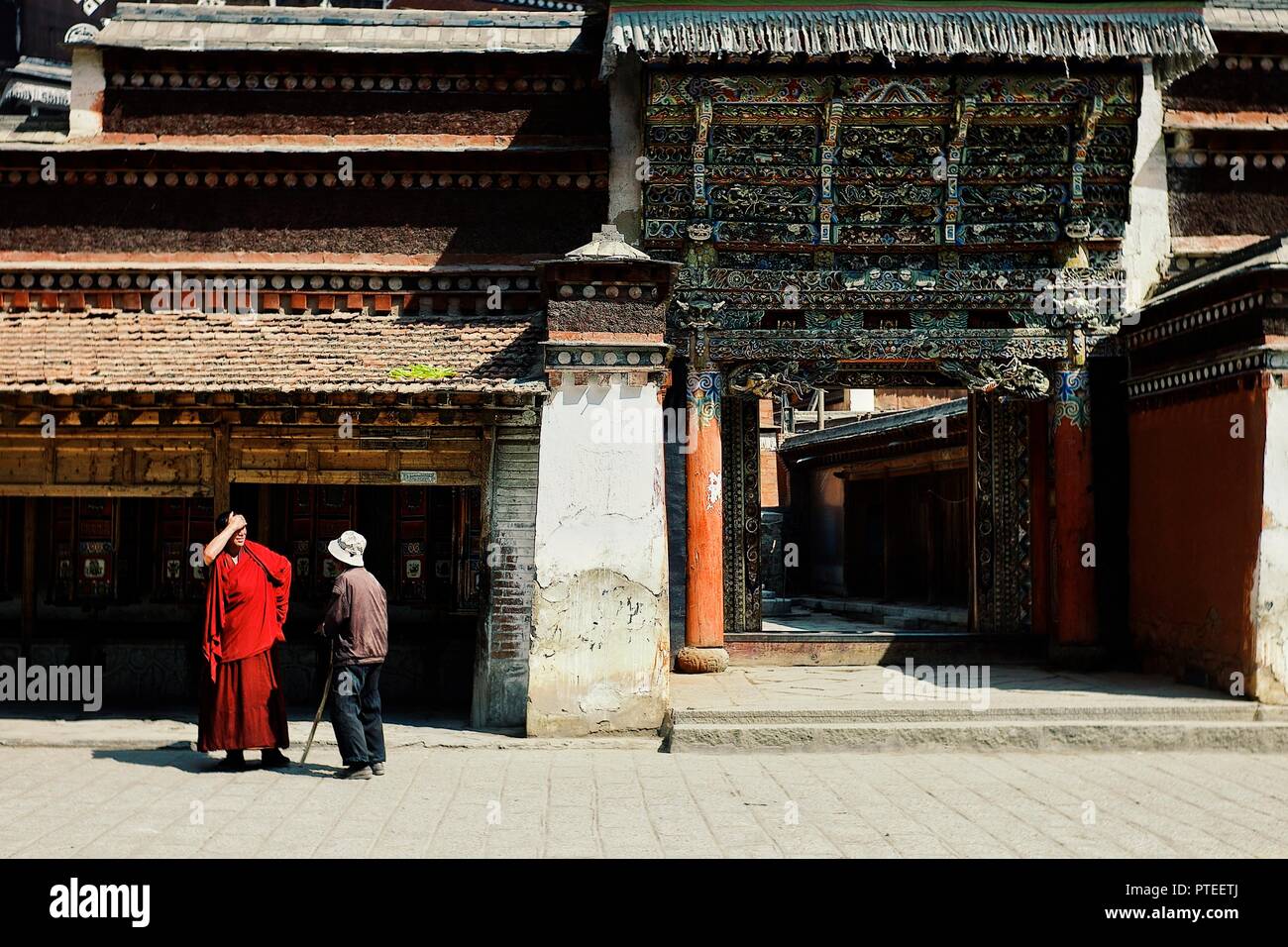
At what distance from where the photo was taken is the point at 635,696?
29.9 feet

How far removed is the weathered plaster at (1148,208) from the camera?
11.7m

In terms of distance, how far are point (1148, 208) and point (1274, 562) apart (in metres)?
4.06

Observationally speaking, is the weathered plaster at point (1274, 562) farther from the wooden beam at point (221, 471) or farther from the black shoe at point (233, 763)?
the wooden beam at point (221, 471)

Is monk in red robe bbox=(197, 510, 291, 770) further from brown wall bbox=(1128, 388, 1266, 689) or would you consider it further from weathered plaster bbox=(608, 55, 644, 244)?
brown wall bbox=(1128, 388, 1266, 689)

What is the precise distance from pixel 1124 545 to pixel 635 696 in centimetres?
549

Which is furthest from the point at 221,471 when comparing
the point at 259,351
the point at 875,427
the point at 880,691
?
the point at 875,427

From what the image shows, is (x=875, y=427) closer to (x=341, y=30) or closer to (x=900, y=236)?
(x=900, y=236)

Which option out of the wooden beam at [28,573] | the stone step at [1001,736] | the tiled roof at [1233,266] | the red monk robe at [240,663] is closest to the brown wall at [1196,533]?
the stone step at [1001,736]

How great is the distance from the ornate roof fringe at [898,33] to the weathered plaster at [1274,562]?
3414 millimetres

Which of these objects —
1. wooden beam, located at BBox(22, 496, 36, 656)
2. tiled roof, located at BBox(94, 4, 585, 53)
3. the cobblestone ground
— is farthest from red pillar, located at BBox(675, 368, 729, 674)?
wooden beam, located at BBox(22, 496, 36, 656)

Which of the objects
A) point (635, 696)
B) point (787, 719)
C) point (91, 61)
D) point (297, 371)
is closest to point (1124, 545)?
point (787, 719)

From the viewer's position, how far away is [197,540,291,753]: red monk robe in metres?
8.03

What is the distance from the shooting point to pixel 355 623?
7.93 meters

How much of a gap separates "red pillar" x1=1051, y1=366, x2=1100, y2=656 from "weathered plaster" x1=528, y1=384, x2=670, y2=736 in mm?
4489
